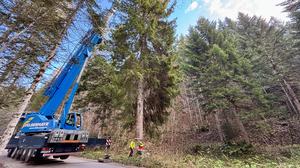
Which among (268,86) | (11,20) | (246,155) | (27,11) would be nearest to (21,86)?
(11,20)

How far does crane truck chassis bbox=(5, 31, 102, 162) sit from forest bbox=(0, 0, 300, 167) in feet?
3.15

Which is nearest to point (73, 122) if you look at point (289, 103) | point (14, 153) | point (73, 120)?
point (73, 120)

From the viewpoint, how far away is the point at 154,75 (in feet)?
33.7

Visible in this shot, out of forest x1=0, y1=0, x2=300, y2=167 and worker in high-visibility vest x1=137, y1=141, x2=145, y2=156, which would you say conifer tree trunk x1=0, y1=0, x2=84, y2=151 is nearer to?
forest x1=0, y1=0, x2=300, y2=167

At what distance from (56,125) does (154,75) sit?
18.5ft

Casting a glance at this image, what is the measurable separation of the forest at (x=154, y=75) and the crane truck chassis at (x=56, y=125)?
96 centimetres

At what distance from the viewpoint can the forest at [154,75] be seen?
482cm

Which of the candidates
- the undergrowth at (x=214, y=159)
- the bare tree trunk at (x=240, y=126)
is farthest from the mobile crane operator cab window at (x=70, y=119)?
the bare tree trunk at (x=240, y=126)

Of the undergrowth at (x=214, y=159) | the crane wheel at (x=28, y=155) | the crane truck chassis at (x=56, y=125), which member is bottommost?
the undergrowth at (x=214, y=159)

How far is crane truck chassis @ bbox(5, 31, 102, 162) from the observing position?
7492 mm

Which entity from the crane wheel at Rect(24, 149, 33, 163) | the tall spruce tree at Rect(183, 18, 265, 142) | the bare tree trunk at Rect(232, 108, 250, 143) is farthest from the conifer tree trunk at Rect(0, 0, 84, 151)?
the bare tree trunk at Rect(232, 108, 250, 143)

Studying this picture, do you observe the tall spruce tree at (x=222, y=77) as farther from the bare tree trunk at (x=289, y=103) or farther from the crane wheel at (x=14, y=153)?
the crane wheel at (x=14, y=153)

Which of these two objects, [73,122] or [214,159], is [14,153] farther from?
[214,159]

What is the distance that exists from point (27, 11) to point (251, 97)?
17040 millimetres
